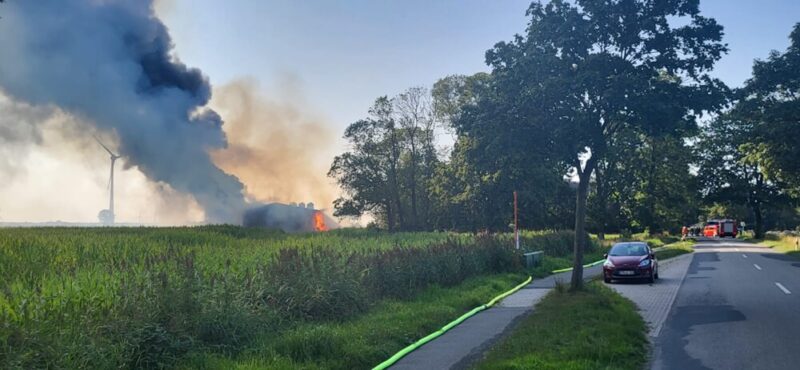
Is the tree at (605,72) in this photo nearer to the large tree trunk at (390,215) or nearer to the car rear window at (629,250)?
the car rear window at (629,250)

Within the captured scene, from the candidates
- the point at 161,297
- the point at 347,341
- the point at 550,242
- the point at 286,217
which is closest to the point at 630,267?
the point at 550,242

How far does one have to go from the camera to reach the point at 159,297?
8.36 metres

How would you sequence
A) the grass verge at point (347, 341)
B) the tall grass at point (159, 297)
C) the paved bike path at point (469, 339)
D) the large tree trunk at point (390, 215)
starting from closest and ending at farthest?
the tall grass at point (159, 297)
the grass verge at point (347, 341)
the paved bike path at point (469, 339)
the large tree trunk at point (390, 215)

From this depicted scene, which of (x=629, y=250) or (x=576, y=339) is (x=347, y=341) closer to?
(x=576, y=339)

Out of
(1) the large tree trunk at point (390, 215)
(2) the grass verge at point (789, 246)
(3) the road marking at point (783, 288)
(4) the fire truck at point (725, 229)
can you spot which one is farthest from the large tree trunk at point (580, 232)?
(4) the fire truck at point (725, 229)

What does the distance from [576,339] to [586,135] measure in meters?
6.71

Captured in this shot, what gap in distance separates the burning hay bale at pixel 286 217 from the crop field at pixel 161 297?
32676mm

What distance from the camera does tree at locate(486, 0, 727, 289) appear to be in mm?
15031

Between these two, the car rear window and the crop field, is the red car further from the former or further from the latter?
the crop field

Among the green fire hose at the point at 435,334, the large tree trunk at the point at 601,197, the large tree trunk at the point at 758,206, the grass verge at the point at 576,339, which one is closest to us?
the grass verge at the point at 576,339

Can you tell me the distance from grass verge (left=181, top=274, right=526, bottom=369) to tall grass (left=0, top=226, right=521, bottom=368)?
0.32 metres

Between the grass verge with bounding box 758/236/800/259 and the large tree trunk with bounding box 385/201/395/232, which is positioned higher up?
the large tree trunk with bounding box 385/201/395/232

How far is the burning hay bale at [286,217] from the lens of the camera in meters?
49.1

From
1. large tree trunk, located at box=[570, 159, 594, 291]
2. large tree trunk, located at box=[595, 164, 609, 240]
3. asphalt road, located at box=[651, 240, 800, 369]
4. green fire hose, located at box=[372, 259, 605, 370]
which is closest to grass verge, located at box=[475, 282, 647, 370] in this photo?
asphalt road, located at box=[651, 240, 800, 369]
